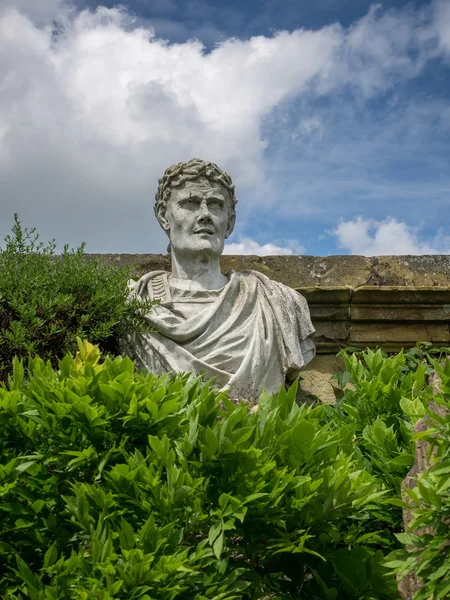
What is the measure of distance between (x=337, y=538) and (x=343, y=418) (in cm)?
127

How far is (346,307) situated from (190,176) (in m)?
1.72

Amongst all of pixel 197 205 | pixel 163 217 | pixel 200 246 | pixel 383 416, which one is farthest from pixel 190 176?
pixel 383 416

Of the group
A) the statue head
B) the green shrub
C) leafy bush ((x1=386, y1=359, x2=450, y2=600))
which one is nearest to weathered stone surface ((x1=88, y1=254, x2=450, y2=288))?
the statue head

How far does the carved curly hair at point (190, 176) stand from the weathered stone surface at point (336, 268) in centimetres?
104

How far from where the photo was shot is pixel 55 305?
170 inches

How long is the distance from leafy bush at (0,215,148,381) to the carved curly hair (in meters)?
0.71

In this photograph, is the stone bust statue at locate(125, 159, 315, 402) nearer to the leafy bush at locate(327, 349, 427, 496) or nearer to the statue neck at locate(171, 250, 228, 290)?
the statue neck at locate(171, 250, 228, 290)

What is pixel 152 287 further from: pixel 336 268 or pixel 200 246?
pixel 336 268

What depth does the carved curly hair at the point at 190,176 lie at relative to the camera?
492 centimetres

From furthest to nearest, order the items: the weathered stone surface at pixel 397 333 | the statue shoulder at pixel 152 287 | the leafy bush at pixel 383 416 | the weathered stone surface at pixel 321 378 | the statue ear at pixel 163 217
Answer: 1. the weathered stone surface at pixel 397 333
2. the weathered stone surface at pixel 321 378
3. the statue ear at pixel 163 217
4. the statue shoulder at pixel 152 287
5. the leafy bush at pixel 383 416

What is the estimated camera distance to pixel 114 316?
4.45 metres

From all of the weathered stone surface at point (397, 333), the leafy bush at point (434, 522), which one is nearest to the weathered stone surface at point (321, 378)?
the weathered stone surface at point (397, 333)

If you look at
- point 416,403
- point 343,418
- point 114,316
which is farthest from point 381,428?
point 114,316

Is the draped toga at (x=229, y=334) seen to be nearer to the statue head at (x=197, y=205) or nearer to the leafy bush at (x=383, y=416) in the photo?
the statue head at (x=197, y=205)
